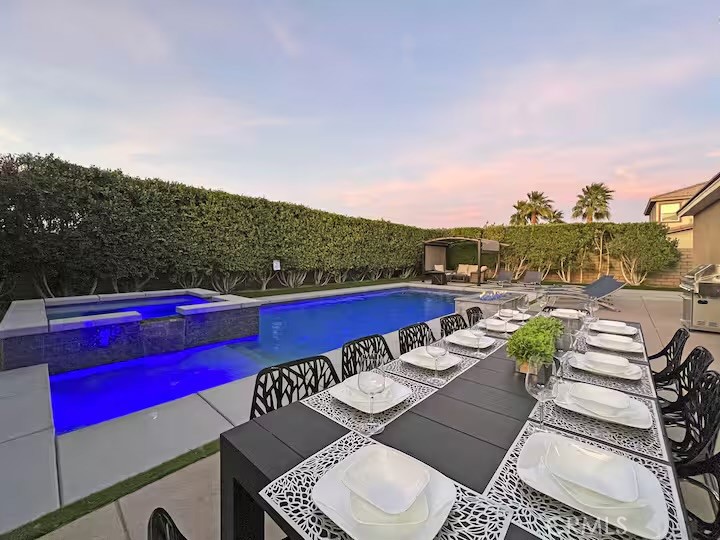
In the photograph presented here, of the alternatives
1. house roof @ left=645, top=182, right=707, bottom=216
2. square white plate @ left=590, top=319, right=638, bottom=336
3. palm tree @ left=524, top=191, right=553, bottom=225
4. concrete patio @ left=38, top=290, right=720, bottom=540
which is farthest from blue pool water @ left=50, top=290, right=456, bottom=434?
house roof @ left=645, top=182, right=707, bottom=216

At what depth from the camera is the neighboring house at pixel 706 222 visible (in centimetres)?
673

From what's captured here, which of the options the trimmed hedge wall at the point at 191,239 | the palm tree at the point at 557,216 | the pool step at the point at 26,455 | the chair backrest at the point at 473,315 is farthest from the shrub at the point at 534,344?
the palm tree at the point at 557,216

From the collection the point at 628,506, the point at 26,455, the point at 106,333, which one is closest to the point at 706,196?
the point at 628,506

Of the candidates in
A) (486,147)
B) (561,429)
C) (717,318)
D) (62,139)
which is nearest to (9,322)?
(62,139)

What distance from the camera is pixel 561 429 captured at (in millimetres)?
1243

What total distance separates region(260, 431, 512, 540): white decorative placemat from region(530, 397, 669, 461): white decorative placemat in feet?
1.91

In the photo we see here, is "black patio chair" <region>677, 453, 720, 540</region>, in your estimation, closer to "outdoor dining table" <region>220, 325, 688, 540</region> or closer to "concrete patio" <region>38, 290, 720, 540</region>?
"outdoor dining table" <region>220, 325, 688, 540</region>

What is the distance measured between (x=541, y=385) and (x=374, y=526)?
1015 millimetres

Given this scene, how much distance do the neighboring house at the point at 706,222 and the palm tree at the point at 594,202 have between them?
10762 millimetres

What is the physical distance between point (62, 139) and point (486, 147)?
11.3m

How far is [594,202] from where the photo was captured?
19.1m

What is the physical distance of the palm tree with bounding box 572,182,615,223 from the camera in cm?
1883

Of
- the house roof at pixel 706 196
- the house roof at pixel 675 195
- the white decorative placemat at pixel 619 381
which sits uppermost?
the house roof at pixel 675 195

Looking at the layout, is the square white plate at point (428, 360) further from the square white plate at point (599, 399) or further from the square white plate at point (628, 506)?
the square white plate at point (628, 506)
